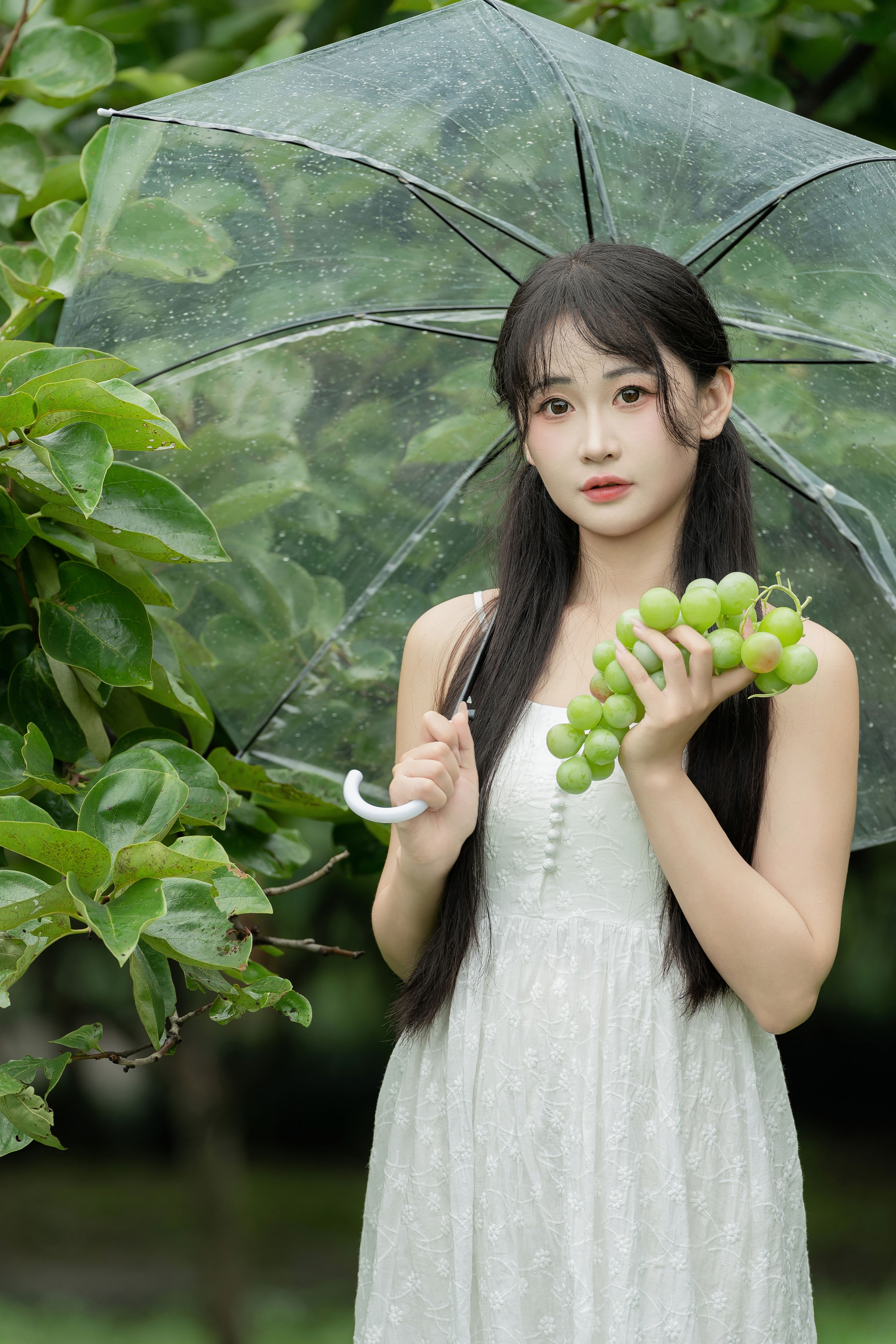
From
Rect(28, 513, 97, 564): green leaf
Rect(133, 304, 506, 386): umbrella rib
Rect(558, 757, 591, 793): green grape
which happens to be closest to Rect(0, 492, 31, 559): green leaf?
Rect(28, 513, 97, 564): green leaf

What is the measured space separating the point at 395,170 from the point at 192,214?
26cm

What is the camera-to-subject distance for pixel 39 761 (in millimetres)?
1151

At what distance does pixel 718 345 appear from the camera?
125 centimetres

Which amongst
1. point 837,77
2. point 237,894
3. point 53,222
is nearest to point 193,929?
point 237,894

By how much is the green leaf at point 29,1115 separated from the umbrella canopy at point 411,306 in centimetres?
57

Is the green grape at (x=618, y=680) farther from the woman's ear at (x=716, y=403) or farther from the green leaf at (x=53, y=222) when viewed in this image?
the green leaf at (x=53, y=222)

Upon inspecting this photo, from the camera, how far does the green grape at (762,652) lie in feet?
3.14

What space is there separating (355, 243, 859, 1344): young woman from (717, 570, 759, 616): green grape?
5.2 inches

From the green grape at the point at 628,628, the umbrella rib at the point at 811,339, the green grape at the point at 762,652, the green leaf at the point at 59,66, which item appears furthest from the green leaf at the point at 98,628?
the green leaf at the point at 59,66

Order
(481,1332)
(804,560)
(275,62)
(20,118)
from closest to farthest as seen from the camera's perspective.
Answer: (481,1332)
(275,62)
(804,560)
(20,118)

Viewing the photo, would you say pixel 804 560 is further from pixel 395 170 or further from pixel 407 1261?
pixel 407 1261

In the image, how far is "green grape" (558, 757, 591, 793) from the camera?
104cm

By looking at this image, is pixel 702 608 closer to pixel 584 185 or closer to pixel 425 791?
pixel 425 791

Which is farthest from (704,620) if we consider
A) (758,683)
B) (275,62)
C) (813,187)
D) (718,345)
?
(275,62)
